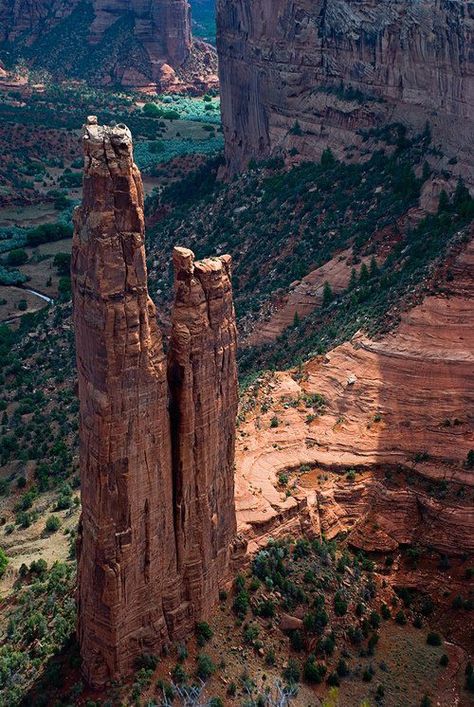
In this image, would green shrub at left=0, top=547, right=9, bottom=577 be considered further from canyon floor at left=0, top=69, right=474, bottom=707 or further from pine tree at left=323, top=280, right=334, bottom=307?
pine tree at left=323, top=280, right=334, bottom=307

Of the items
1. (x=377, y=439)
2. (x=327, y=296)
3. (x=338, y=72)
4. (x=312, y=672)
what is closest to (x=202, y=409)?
(x=312, y=672)

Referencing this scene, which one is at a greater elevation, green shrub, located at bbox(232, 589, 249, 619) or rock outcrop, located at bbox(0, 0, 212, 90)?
rock outcrop, located at bbox(0, 0, 212, 90)

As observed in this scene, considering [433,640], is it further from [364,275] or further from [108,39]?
[108,39]

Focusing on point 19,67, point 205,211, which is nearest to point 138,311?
point 205,211

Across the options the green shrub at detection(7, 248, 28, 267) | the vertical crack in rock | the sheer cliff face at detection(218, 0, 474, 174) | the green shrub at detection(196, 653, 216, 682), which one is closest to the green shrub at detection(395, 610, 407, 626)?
the green shrub at detection(196, 653, 216, 682)

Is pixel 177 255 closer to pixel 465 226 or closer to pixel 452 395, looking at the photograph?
pixel 452 395
